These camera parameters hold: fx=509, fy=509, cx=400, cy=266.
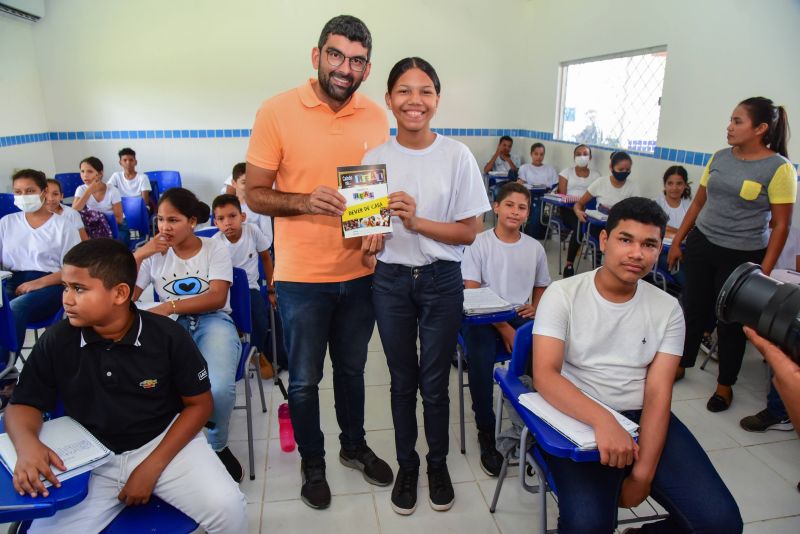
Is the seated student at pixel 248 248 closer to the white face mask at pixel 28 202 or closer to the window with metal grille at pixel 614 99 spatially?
the white face mask at pixel 28 202

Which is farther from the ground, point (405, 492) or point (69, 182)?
point (69, 182)

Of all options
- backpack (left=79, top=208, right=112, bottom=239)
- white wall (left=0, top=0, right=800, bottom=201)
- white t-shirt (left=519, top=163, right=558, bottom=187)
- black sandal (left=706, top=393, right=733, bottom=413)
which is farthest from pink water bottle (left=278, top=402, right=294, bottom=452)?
white t-shirt (left=519, top=163, right=558, bottom=187)

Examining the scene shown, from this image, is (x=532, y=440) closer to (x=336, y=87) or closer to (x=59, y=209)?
(x=336, y=87)

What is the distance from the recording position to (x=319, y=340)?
2.00 metres

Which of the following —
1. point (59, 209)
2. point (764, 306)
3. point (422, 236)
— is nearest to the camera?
point (764, 306)

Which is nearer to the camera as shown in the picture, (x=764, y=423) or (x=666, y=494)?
(x=666, y=494)

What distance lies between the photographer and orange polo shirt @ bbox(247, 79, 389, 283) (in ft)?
6.03

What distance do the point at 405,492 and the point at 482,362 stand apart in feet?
2.24

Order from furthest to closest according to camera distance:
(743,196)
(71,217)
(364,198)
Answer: (71,217) → (743,196) → (364,198)

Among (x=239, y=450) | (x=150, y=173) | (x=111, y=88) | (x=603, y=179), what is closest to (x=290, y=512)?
(x=239, y=450)

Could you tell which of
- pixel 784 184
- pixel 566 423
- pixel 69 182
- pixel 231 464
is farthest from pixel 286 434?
pixel 69 182

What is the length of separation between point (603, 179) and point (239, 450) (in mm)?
4333

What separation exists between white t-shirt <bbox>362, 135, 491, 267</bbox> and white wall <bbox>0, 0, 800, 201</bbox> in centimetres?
487

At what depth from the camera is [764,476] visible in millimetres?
2430
